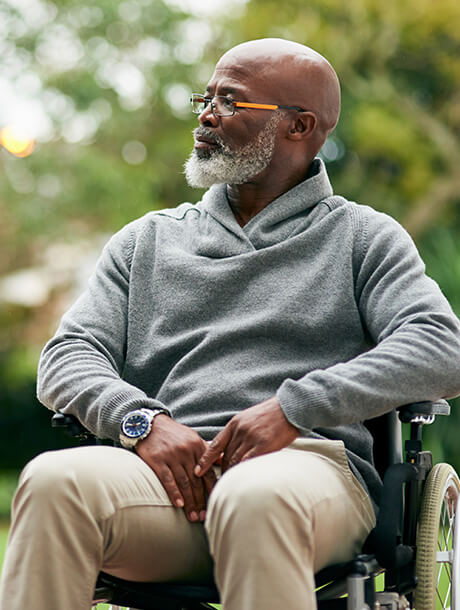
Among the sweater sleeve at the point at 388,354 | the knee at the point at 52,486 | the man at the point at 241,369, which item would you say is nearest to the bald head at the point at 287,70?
the man at the point at 241,369

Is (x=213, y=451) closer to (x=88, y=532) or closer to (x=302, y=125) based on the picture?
(x=88, y=532)

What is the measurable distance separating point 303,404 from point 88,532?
16.0 inches

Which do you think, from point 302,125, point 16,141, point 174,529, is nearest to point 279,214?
point 302,125

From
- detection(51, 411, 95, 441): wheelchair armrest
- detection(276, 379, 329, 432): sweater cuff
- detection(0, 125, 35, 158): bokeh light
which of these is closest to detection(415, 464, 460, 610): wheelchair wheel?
detection(276, 379, 329, 432): sweater cuff

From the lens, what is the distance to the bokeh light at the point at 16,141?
21.5ft

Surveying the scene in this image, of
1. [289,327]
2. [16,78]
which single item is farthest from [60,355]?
[16,78]

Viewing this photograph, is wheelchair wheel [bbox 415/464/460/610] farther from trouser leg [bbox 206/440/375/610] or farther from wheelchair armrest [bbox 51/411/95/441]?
wheelchair armrest [bbox 51/411/95/441]

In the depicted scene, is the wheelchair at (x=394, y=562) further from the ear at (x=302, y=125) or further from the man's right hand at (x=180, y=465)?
the ear at (x=302, y=125)

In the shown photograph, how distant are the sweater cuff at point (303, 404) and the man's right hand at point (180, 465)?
0.17 m

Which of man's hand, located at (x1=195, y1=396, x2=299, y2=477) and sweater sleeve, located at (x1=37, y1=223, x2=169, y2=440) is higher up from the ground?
sweater sleeve, located at (x1=37, y1=223, x2=169, y2=440)

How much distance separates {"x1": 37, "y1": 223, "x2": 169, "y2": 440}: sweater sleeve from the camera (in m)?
1.64

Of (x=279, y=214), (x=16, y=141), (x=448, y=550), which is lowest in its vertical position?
(x=448, y=550)

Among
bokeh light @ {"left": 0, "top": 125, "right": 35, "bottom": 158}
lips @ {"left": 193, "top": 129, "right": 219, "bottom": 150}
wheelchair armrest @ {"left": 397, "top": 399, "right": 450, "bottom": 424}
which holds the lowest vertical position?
wheelchair armrest @ {"left": 397, "top": 399, "right": 450, "bottom": 424}

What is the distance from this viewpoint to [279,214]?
6.18 ft
